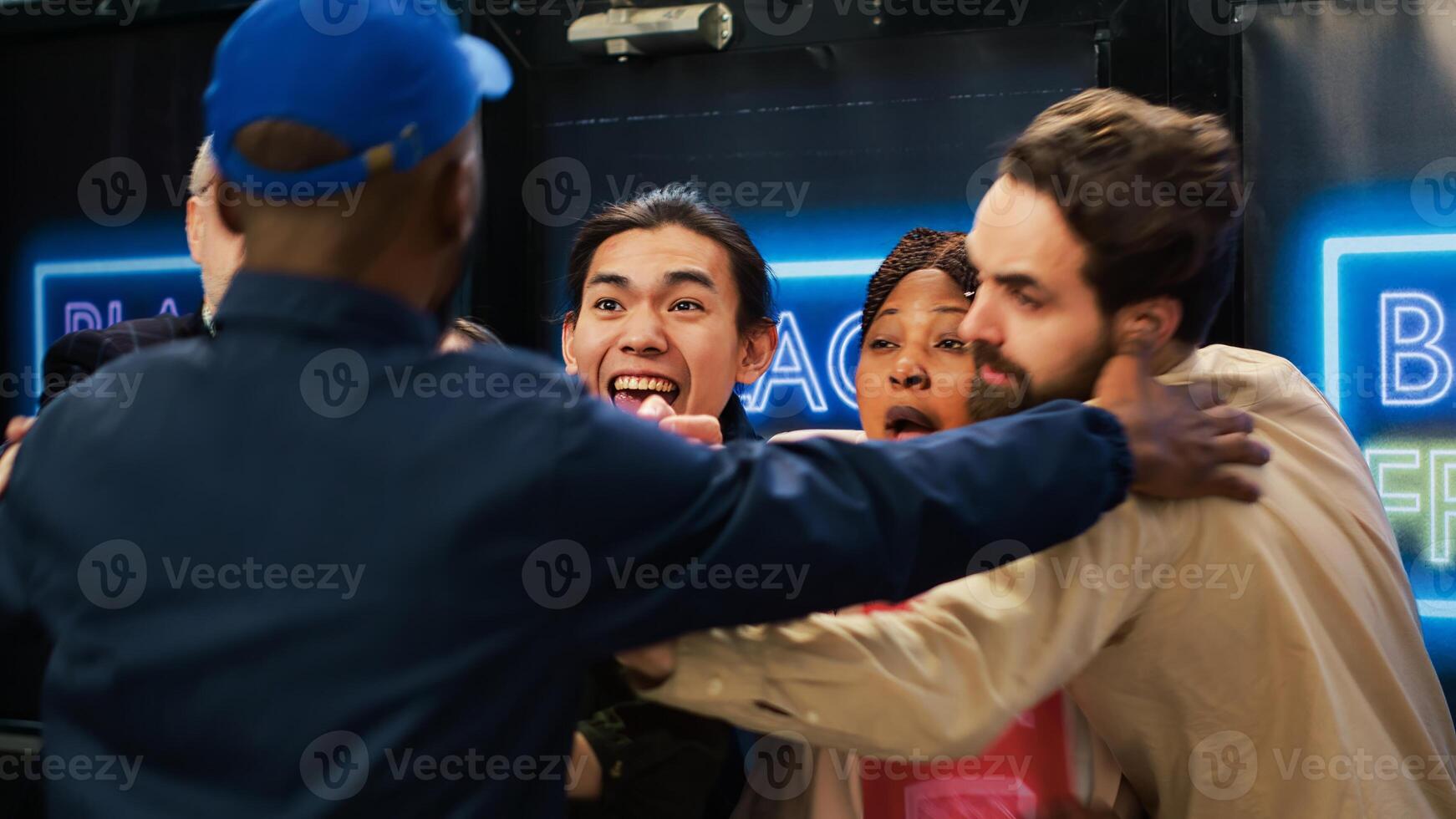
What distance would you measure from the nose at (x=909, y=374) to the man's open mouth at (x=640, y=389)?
41 cm

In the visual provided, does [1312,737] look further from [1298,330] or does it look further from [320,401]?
[1298,330]

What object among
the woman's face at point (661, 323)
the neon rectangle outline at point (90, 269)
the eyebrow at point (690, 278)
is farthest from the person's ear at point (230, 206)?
the neon rectangle outline at point (90, 269)

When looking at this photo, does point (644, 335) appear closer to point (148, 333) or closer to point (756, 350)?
point (756, 350)

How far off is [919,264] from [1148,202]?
2.47 feet

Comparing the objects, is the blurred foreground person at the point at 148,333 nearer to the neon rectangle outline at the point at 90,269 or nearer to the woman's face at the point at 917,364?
the neon rectangle outline at the point at 90,269

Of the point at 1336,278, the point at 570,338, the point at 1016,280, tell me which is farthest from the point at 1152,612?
the point at 1336,278

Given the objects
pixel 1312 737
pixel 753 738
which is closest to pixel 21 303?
pixel 753 738

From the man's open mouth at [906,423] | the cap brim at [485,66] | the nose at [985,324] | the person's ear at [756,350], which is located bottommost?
the man's open mouth at [906,423]

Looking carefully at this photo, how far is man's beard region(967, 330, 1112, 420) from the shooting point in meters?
1.76

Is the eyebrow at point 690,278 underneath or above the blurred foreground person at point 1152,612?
above

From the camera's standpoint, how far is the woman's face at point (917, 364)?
7.52 feet

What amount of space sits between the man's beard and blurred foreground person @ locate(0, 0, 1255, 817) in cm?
56

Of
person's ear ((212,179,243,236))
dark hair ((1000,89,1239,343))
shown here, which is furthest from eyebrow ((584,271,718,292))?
person's ear ((212,179,243,236))

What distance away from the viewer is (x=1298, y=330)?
3.22 meters
